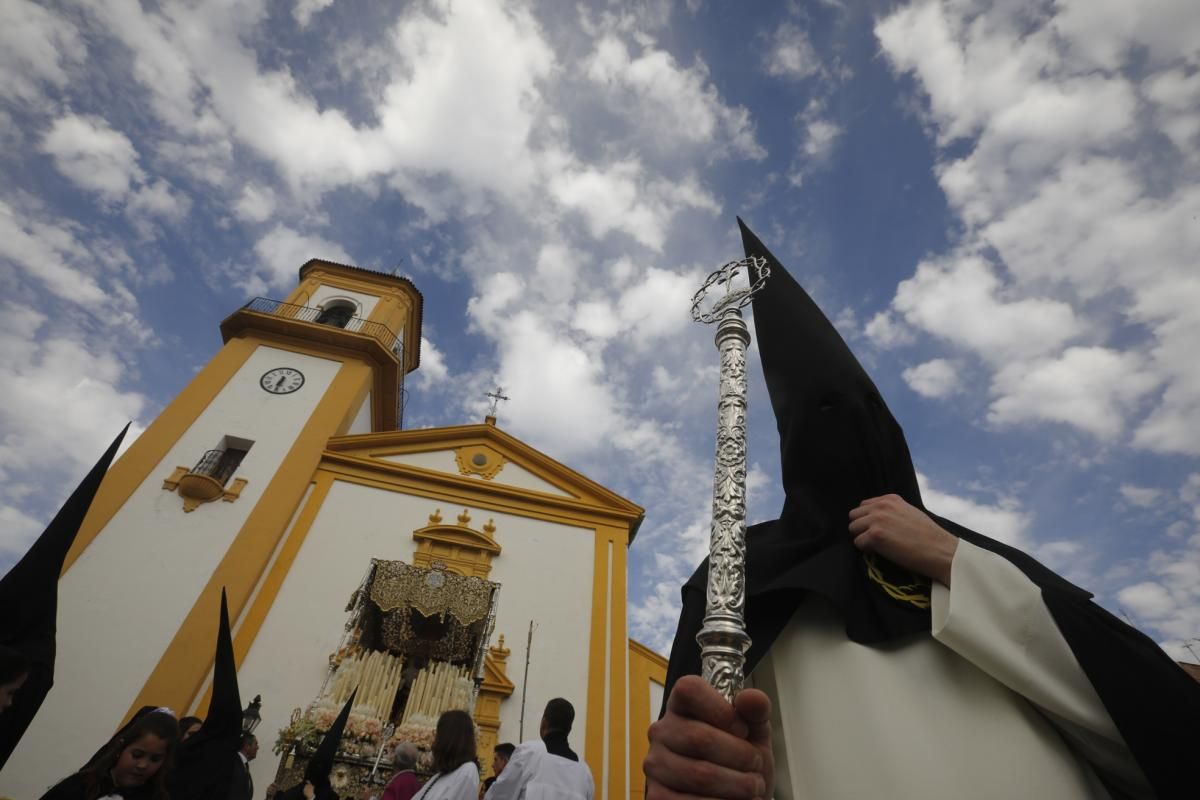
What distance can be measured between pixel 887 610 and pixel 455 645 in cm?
899

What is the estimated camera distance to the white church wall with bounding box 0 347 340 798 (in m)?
7.17

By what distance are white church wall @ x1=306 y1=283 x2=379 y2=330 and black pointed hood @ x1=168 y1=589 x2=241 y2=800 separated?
11721 mm

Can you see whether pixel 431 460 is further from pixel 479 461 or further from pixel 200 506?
pixel 200 506

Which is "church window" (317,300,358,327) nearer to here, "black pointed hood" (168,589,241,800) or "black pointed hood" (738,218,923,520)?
"black pointed hood" (168,589,241,800)

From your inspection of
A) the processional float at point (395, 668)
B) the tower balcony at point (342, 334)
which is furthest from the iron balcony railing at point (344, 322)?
the processional float at point (395, 668)

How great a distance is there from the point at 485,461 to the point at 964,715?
39.7 feet

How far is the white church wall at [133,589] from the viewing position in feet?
23.5

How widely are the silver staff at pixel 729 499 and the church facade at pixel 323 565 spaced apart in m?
8.21

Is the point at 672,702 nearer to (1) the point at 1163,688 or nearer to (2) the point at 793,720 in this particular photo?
(2) the point at 793,720

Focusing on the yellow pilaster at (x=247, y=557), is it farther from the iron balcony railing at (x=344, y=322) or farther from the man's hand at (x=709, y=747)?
the man's hand at (x=709, y=747)

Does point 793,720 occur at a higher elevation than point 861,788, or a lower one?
higher

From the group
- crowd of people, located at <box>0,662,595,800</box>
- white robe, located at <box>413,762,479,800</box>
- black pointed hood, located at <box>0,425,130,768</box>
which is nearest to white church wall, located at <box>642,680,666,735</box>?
crowd of people, located at <box>0,662,595,800</box>

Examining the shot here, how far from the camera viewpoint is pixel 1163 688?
0.99 metres

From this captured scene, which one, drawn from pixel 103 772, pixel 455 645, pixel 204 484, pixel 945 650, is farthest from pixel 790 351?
pixel 204 484
